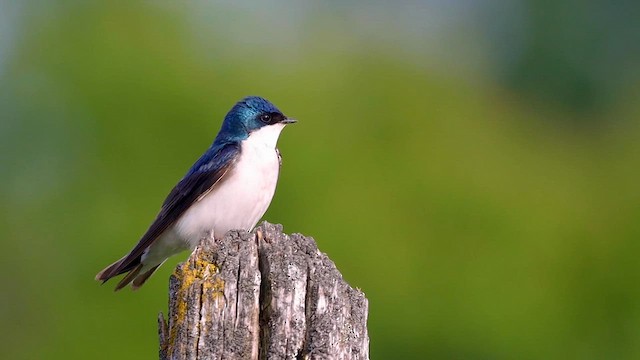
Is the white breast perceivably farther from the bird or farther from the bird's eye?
the bird's eye

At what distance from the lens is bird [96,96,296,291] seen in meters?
5.33

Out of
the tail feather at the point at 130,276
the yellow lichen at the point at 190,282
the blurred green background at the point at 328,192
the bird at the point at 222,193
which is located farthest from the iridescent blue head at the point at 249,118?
the blurred green background at the point at 328,192

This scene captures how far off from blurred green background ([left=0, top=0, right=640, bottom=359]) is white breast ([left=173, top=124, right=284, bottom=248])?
5.94 m

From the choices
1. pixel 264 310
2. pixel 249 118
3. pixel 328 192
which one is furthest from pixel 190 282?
pixel 328 192

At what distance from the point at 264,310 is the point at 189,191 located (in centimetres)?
209

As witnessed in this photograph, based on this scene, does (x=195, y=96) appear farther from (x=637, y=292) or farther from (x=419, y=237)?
(x=637, y=292)

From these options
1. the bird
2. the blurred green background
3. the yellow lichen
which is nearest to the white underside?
the bird

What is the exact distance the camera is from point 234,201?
5.34 m

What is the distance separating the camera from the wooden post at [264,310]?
3.31m

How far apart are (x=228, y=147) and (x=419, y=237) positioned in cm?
780

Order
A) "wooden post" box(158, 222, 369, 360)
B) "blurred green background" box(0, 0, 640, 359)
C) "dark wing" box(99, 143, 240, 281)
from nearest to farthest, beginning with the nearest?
"wooden post" box(158, 222, 369, 360) < "dark wing" box(99, 143, 240, 281) < "blurred green background" box(0, 0, 640, 359)

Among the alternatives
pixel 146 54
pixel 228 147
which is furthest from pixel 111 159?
pixel 228 147

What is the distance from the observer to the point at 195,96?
13469mm

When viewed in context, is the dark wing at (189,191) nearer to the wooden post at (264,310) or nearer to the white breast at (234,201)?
the white breast at (234,201)
